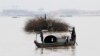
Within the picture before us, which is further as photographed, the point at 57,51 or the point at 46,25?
the point at 46,25

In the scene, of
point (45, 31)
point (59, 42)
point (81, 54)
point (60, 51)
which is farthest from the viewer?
point (45, 31)

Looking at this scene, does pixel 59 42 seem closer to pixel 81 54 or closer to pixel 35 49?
pixel 35 49

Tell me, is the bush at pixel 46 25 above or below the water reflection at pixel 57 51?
above

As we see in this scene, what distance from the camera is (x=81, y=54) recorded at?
76.0ft

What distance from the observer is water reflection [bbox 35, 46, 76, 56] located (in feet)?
77.8

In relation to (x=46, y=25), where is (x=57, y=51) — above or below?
below

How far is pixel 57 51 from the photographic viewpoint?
24.7m

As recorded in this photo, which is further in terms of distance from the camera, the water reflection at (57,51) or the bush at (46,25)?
the bush at (46,25)

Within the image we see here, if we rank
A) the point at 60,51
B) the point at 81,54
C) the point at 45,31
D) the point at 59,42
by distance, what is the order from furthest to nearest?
the point at 45,31 < the point at 59,42 < the point at 60,51 < the point at 81,54

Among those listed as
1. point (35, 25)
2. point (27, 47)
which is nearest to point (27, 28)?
point (35, 25)

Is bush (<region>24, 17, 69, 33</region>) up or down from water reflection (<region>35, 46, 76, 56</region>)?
up

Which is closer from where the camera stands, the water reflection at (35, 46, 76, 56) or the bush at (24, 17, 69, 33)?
the water reflection at (35, 46, 76, 56)

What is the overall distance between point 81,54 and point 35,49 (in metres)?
4.13

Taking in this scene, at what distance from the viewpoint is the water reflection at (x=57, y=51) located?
2370cm
